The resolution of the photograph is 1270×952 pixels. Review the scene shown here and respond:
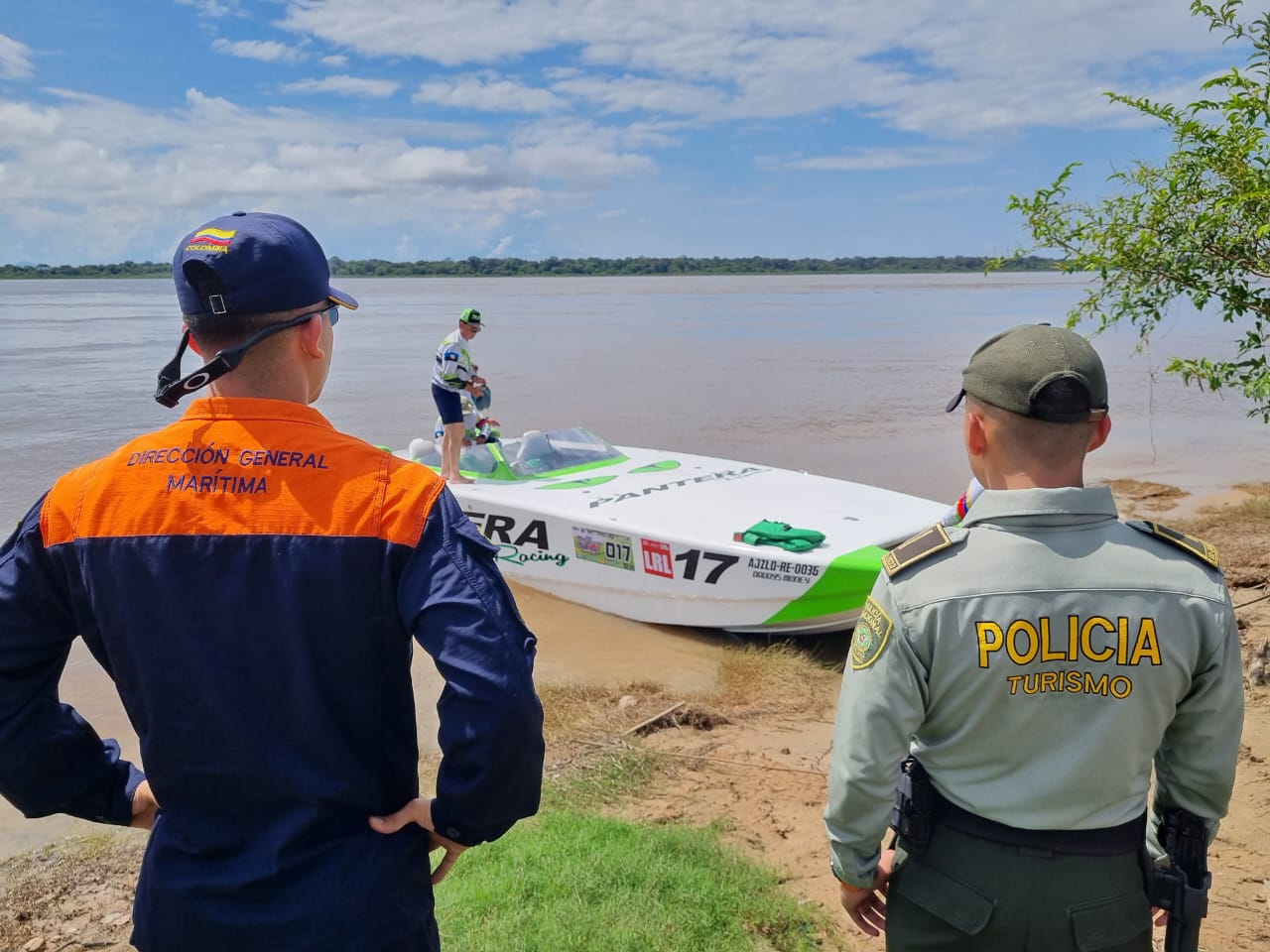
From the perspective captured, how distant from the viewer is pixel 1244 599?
7070mm

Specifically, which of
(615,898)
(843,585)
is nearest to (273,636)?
(615,898)

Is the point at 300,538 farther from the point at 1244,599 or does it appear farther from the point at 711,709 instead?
the point at 1244,599

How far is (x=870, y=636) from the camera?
6.23ft

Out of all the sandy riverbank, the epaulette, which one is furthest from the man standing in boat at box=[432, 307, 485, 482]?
the epaulette

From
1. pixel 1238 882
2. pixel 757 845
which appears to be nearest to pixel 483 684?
pixel 757 845

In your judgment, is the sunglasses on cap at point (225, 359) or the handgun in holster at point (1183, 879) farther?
the handgun in holster at point (1183, 879)

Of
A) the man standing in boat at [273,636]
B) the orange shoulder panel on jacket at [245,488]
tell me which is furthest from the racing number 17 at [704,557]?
the orange shoulder panel on jacket at [245,488]

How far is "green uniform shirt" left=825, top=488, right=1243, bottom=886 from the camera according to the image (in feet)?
5.84

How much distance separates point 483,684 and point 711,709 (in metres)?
4.44

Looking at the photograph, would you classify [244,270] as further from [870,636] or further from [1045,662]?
[1045,662]

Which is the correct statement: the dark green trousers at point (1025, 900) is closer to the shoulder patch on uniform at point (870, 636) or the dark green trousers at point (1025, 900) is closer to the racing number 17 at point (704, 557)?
the shoulder patch on uniform at point (870, 636)

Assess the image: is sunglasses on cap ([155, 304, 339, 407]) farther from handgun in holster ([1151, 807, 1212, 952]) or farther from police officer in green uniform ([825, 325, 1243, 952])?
handgun in holster ([1151, 807, 1212, 952])

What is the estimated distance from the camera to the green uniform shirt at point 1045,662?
1.78 meters

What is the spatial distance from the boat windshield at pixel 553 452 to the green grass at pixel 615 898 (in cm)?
514
